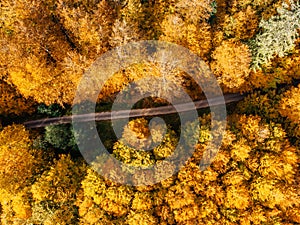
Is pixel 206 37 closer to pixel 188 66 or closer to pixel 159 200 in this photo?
pixel 188 66

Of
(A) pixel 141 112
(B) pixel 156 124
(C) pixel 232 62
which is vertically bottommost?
(B) pixel 156 124

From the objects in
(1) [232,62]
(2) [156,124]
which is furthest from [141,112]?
(1) [232,62]

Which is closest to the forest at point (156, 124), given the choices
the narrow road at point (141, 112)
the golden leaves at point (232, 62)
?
the golden leaves at point (232, 62)

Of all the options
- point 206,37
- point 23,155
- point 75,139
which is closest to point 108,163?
point 75,139

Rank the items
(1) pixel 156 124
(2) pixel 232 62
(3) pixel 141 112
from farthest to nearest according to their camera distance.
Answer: (3) pixel 141 112 < (1) pixel 156 124 < (2) pixel 232 62

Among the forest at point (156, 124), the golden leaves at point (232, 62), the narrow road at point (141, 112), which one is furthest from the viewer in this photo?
the narrow road at point (141, 112)

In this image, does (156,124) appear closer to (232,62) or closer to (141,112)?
(141,112)

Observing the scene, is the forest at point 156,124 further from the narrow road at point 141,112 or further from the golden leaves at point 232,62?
the narrow road at point 141,112

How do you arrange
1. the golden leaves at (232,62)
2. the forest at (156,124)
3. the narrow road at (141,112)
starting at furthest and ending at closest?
the narrow road at (141,112) → the golden leaves at (232,62) → the forest at (156,124)

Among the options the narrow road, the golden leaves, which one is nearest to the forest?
the golden leaves
